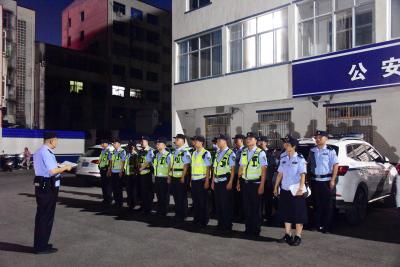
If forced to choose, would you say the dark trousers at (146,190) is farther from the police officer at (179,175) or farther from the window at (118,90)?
the window at (118,90)

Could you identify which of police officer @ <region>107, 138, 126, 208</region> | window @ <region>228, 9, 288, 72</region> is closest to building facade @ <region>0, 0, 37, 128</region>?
window @ <region>228, 9, 288, 72</region>

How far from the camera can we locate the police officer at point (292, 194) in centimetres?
685

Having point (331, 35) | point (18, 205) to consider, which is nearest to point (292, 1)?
point (331, 35)

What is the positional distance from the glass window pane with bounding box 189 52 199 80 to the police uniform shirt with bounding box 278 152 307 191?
1391 centimetres

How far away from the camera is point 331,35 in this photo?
50.8 ft

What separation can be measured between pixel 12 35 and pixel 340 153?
4206 centimetres

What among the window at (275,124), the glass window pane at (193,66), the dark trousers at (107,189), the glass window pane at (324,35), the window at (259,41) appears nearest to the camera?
the dark trousers at (107,189)

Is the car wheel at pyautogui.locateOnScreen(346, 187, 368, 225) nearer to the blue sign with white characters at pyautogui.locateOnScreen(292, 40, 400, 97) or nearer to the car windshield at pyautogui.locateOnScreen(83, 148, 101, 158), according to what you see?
the blue sign with white characters at pyautogui.locateOnScreen(292, 40, 400, 97)

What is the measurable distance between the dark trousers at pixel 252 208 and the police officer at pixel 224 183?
0.46 m

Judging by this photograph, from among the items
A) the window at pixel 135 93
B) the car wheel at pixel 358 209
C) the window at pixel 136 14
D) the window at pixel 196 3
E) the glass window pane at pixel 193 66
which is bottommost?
the car wheel at pixel 358 209

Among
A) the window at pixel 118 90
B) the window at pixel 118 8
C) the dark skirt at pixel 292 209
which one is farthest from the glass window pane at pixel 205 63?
the window at pixel 118 8

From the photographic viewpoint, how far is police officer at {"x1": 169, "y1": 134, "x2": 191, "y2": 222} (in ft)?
29.9

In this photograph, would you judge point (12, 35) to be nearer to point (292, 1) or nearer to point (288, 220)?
point (292, 1)

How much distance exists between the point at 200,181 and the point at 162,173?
1238 millimetres
